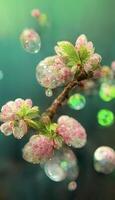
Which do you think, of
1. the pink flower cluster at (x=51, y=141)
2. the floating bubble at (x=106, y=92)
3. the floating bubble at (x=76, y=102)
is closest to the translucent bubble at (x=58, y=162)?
the pink flower cluster at (x=51, y=141)

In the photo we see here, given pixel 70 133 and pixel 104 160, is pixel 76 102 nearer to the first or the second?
pixel 104 160

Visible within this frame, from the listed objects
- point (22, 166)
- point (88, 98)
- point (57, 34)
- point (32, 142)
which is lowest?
point (32, 142)

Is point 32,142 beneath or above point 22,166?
beneath

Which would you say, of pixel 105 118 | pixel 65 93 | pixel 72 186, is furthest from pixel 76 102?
pixel 65 93

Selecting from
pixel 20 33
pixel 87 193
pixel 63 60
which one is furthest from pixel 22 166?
pixel 63 60

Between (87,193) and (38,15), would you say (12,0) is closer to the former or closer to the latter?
(38,15)

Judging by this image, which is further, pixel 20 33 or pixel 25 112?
pixel 20 33

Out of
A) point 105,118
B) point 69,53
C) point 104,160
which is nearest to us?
point 69,53
